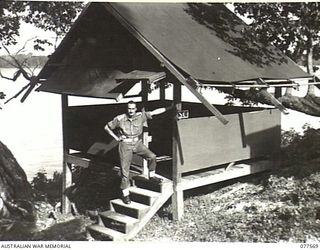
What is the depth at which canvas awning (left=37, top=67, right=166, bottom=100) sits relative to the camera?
6.46 meters

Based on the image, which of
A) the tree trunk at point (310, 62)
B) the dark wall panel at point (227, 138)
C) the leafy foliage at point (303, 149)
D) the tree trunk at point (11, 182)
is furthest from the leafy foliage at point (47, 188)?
the tree trunk at point (310, 62)

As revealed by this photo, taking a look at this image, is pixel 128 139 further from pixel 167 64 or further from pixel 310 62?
pixel 310 62

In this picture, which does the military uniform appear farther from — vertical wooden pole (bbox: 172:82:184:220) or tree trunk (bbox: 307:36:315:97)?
tree trunk (bbox: 307:36:315:97)

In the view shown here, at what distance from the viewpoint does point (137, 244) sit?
6.02 metres

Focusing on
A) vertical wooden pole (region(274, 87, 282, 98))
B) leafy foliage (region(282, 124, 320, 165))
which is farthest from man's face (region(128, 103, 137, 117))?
leafy foliage (region(282, 124, 320, 165))

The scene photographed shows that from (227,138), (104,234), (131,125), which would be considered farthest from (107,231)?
(227,138)

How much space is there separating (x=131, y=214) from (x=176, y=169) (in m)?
0.99

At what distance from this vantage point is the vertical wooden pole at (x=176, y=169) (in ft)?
22.6

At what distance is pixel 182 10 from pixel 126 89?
1917 mm

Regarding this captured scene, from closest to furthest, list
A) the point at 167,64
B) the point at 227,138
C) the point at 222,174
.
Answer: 1. the point at 167,64
2. the point at 227,138
3. the point at 222,174

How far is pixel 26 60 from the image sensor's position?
854cm

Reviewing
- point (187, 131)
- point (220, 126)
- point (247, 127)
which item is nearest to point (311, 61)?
point (247, 127)

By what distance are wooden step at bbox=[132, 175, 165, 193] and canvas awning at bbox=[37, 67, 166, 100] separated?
4.65ft

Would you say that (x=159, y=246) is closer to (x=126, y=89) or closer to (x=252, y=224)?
(x=252, y=224)
